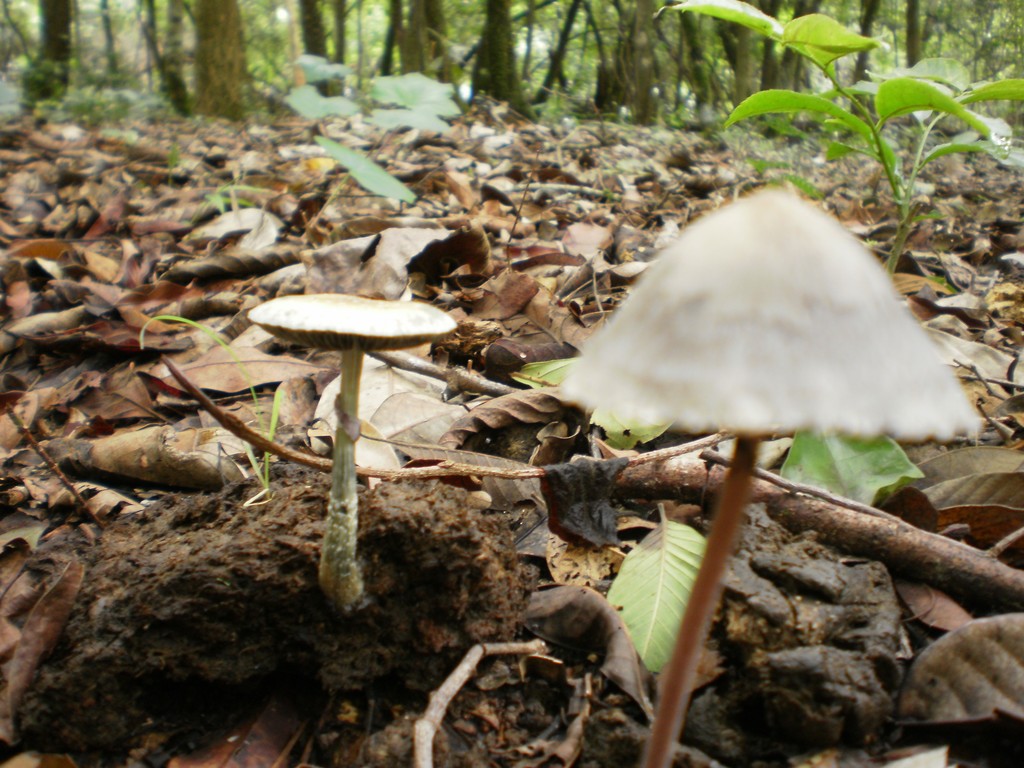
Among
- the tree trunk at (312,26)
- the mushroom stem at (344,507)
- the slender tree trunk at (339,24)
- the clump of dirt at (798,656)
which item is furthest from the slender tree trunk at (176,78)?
the clump of dirt at (798,656)

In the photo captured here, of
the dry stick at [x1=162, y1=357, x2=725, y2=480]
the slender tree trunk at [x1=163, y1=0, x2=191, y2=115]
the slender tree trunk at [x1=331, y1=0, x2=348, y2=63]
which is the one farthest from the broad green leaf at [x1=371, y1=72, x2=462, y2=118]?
the slender tree trunk at [x1=331, y1=0, x2=348, y2=63]

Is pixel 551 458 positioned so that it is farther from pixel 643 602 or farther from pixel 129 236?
pixel 129 236

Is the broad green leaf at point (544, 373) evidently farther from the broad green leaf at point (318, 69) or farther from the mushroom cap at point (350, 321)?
the broad green leaf at point (318, 69)

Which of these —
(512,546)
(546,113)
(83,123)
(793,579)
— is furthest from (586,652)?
(546,113)

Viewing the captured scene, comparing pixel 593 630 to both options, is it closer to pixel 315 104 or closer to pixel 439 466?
pixel 439 466

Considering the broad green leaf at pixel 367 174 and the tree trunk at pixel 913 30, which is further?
the tree trunk at pixel 913 30
